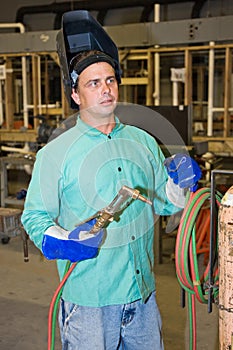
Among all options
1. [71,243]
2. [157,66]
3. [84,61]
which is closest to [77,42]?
[84,61]

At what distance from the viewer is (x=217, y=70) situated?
685 cm

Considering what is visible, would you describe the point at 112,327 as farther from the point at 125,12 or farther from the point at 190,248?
the point at 125,12

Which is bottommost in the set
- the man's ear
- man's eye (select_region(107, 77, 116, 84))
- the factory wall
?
the man's ear

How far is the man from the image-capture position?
117 centimetres

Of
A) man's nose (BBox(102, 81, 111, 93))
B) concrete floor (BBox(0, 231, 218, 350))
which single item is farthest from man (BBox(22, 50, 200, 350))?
concrete floor (BBox(0, 231, 218, 350))

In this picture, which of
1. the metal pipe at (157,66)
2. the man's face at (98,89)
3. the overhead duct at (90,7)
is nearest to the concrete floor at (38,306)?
the man's face at (98,89)

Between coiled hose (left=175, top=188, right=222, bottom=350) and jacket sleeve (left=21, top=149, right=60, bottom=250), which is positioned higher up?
jacket sleeve (left=21, top=149, right=60, bottom=250)

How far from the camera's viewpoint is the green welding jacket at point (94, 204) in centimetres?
116

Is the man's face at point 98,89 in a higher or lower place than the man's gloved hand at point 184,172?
higher

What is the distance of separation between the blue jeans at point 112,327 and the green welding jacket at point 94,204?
0.09 feet

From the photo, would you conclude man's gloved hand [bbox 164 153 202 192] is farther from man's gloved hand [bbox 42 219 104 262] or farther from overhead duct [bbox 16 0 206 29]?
overhead duct [bbox 16 0 206 29]

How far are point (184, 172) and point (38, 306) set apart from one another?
1.60 metres

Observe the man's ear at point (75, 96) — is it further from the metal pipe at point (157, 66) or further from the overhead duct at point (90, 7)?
the overhead duct at point (90, 7)

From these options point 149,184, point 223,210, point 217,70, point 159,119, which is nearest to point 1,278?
point 159,119
